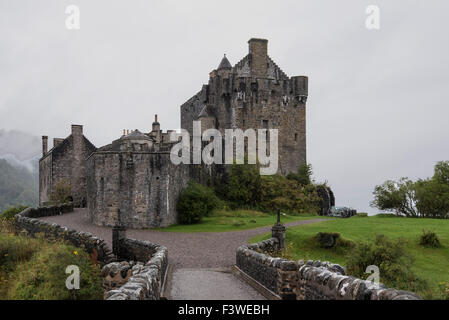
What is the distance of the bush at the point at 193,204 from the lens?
29.7 metres

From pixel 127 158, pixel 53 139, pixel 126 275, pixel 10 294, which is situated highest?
pixel 53 139

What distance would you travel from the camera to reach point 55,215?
3666 cm

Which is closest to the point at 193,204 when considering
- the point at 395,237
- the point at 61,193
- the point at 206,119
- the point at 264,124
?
the point at 395,237

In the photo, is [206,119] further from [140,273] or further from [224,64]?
→ [140,273]

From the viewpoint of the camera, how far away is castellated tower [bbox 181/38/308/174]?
47.9 meters

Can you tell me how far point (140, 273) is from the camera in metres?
9.44

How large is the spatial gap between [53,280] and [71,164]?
3502 cm

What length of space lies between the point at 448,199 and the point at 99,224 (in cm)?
2536

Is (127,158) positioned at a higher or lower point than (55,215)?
higher

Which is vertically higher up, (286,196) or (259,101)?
(259,101)

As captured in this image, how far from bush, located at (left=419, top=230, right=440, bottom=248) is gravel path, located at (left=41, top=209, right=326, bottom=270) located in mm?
8033

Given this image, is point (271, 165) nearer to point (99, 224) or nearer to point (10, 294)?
point (99, 224)

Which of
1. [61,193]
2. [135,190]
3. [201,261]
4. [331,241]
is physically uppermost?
[135,190]

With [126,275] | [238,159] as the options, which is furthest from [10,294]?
[238,159]
